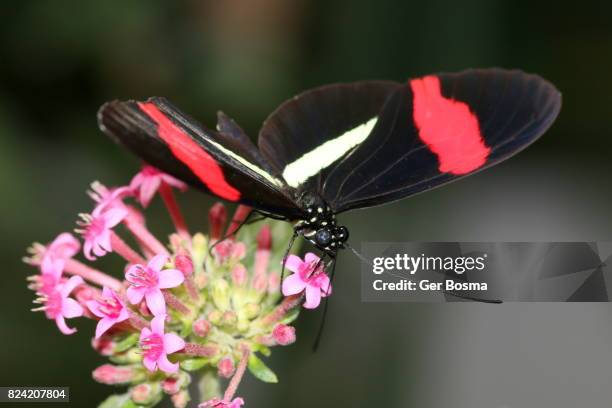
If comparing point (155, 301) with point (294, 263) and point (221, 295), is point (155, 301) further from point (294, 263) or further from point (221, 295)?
point (294, 263)

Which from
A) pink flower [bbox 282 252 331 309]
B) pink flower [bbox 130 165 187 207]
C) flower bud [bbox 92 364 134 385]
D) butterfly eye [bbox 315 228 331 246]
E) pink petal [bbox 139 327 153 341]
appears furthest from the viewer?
pink flower [bbox 130 165 187 207]

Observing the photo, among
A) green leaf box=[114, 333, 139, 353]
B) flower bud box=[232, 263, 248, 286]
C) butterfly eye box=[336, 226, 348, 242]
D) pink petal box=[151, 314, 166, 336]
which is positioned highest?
butterfly eye box=[336, 226, 348, 242]

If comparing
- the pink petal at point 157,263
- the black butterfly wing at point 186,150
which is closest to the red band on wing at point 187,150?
the black butterfly wing at point 186,150

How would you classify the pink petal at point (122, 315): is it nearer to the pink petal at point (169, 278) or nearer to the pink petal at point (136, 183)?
the pink petal at point (169, 278)

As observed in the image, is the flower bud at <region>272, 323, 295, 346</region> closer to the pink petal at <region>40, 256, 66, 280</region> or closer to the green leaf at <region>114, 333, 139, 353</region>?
the green leaf at <region>114, 333, 139, 353</region>
